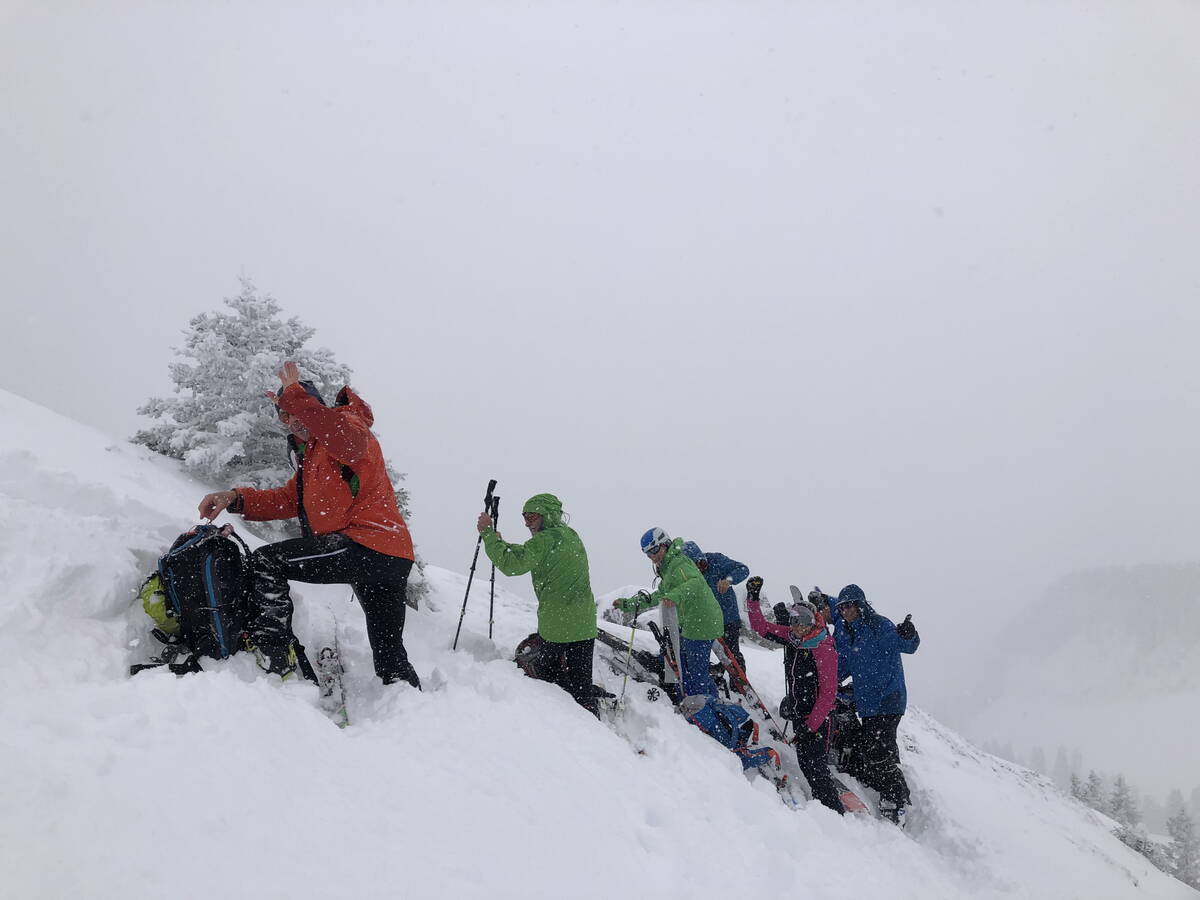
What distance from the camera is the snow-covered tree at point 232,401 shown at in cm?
980

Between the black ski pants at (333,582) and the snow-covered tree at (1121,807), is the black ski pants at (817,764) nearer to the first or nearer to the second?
the black ski pants at (333,582)

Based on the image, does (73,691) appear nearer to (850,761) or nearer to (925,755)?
(850,761)

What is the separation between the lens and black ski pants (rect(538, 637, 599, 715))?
6.77 metres

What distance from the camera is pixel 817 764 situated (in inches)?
303

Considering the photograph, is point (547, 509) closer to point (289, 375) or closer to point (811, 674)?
point (289, 375)

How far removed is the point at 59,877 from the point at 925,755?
12.4m

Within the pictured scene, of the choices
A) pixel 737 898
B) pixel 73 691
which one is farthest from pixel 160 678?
pixel 737 898

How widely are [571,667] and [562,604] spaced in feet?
2.36

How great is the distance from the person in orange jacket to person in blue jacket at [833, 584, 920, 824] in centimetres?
625

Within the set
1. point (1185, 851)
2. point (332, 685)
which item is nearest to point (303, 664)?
point (332, 685)

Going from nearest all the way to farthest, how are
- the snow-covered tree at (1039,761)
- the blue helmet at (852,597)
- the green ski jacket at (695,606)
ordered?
the green ski jacket at (695,606)
the blue helmet at (852,597)
the snow-covered tree at (1039,761)

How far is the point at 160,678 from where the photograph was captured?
3.59m

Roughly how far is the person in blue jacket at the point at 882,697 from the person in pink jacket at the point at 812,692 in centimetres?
47

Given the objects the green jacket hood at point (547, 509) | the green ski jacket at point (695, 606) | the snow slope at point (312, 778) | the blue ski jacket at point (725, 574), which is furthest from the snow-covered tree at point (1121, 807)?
the green jacket hood at point (547, 509)
